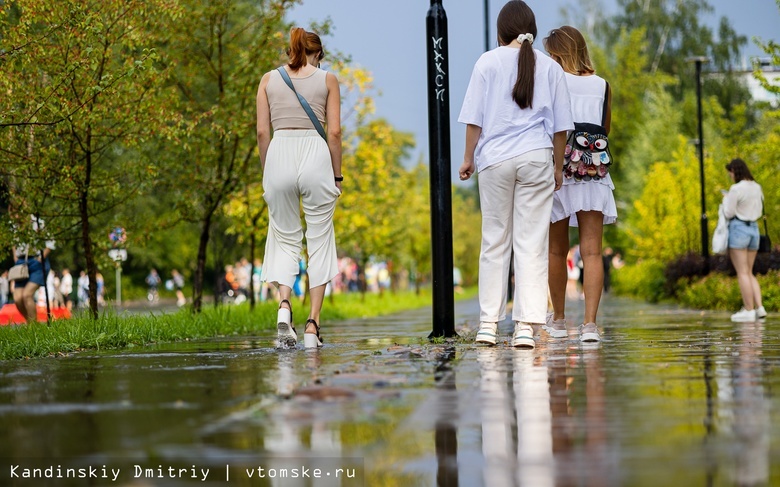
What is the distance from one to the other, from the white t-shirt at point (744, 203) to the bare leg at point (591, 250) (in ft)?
20.6

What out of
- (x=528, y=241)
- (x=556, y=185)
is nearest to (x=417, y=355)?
(x=528, y=241)

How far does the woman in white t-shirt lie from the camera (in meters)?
8.16

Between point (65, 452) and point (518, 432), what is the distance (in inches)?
56.6

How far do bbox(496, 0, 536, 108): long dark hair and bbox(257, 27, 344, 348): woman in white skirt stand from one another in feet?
4.13

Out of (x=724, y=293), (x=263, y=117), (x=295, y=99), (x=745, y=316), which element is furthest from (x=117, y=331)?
(x=724, y=293)

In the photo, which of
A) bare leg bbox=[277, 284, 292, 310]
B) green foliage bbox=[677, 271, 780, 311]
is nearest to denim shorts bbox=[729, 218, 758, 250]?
green foliage bbox=[677, 271, 780, 311]

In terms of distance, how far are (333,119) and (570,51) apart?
191 centimetres

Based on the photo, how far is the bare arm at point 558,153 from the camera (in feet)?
27.5

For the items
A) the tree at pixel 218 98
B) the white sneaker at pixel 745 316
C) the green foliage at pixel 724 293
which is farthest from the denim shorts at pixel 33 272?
the green foliage at pixel 724 293

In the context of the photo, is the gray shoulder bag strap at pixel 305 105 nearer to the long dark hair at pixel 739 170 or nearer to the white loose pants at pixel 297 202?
the white loose pants at pixel 297 202

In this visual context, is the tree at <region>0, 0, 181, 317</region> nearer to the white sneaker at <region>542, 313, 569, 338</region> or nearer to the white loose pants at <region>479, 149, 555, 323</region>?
the white loose pants at <region>479, 149, 555, 323</region>

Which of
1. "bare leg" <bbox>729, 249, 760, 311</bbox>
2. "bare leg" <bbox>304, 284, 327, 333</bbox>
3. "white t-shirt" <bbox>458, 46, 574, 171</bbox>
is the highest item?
"white t-shirt" <bbox>458, 46, 574, 171</bbox>

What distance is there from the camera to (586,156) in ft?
29.8

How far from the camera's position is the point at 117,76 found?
34.0ft
